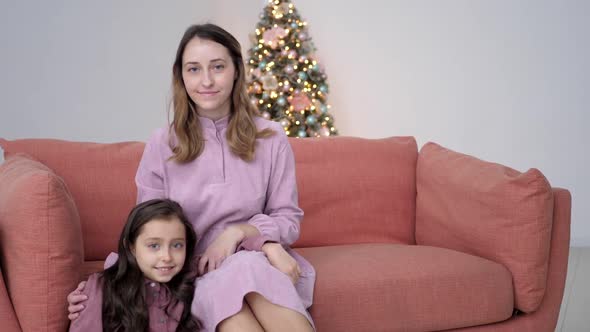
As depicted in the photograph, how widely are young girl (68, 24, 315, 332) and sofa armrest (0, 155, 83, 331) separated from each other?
1.12ft

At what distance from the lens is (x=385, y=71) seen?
219 inches

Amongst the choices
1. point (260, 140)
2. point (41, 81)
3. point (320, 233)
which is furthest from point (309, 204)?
point (41, 81)

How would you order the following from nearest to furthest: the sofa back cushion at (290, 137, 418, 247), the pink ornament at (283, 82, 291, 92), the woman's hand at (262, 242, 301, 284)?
the woman's hand at (262, 242, 301, 284), the sofa back cushion at (290, 137, 418, 247), the pink ornament at (283, 82, 291, 92)

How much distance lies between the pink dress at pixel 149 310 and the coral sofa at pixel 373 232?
0.08 m

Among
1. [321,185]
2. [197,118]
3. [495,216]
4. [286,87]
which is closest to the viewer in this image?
[197,118]

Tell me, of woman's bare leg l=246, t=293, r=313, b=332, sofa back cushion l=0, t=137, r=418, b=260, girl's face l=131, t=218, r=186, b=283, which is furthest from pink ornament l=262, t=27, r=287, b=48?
woman's bare leg l=246, t=293, r=313, b=332

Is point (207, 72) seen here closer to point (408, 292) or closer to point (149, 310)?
point (149, 310)

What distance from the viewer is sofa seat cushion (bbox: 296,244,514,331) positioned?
2.26 metres

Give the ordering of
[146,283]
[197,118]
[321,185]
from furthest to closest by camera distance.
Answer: [321,185] → [197,118] → [146,283]

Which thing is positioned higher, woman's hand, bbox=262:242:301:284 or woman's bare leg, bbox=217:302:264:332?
woman's hand, bbox=262:242:301:284

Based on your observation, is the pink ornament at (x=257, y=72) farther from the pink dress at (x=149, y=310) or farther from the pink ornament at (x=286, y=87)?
the pink dress at (x=149, y=310)

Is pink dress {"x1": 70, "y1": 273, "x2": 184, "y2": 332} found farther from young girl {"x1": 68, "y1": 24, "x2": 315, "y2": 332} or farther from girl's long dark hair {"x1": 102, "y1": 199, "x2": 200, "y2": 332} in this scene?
young girl {"x1": 68, "y1": 24, "x2": 315, "y2": 332}

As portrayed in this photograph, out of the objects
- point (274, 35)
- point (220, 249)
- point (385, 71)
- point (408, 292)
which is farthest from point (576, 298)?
point (274, 35)

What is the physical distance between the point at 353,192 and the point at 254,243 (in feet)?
2.63
